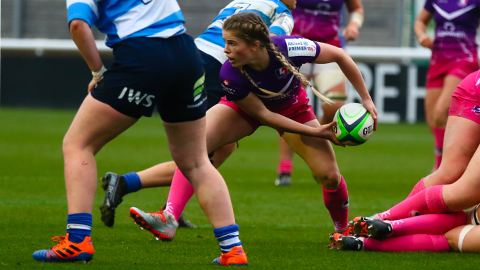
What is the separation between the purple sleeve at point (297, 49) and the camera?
4.00 m

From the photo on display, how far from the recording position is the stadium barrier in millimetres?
17062

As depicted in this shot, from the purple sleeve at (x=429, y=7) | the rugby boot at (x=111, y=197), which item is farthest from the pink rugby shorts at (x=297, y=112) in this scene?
the purple sleeve at (x=429, y=7)

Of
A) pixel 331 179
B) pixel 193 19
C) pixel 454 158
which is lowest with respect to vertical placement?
pixel 193 19

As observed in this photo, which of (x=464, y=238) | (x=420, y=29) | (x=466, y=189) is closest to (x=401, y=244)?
(x=464, y=238)

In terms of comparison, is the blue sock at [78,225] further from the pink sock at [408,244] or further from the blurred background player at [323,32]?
the blurred background player at [323,32]

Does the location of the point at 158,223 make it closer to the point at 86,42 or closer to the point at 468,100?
the point at 86,42

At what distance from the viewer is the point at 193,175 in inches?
141

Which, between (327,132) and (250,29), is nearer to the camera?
(250,29)

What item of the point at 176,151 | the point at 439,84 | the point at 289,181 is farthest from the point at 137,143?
the point at 176,151

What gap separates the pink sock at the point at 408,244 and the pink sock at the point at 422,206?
173 mm

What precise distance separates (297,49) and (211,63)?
3.34 ft

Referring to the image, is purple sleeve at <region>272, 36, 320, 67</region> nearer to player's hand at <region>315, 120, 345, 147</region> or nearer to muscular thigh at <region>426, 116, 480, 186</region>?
player's hand at <region>315, 120, 345, 147</region>

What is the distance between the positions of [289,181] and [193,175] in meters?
4.15

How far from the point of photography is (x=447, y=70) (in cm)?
760
